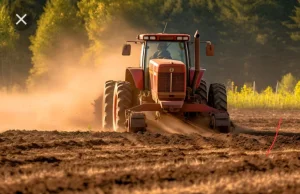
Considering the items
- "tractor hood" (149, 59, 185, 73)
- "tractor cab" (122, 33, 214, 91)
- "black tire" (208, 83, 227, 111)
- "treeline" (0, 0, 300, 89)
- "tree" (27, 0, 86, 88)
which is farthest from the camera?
"treeline" (0, 0, 300, 89)

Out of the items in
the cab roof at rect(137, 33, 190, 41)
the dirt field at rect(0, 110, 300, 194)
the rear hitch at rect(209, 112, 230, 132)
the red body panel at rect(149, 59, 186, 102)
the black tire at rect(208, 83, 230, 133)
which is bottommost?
the dirt field at rect(0, 110, 300, 194)

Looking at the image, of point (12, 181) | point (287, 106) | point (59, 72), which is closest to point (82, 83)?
point (287, 106)

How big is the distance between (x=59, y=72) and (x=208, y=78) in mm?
20108

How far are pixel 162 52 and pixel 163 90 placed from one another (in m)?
1.32

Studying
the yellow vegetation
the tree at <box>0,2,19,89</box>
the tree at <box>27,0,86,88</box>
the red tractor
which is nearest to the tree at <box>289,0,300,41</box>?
the tree at <box>27,0,86,88</box>

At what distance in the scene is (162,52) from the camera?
791 inches

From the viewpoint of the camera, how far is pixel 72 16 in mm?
67500

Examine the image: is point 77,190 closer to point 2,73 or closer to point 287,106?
point 287,106

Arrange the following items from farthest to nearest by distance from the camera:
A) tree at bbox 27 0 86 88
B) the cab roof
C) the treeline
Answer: the treeline, tree at bbox 27 0 86 88, the cab roof

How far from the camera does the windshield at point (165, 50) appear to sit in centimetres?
2005

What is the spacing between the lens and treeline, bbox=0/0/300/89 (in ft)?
215

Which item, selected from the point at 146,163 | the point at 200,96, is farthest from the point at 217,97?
the point at 146,163

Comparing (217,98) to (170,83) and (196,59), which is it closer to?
(196,59)

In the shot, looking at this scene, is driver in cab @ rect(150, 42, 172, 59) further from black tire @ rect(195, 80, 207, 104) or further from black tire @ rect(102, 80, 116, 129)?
black tire @ rect(102, 80, 116, 129)
